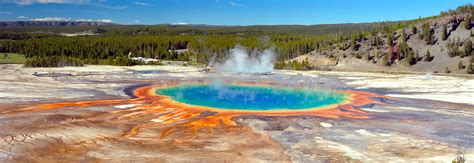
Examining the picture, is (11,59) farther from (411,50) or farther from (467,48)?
(467,48)

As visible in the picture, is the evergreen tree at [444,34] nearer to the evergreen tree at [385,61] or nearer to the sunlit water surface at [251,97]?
the evergreen tree at [385,61]

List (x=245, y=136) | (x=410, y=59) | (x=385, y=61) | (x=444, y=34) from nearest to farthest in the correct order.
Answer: (x=245, y=136)
(x=410, y=59)
(x=385, y=61)
(x=444, y=34)

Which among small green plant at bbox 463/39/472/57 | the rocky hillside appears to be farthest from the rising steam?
small green plant at bbox 463/39/472/57

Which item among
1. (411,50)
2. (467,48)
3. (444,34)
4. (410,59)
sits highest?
(444,34)

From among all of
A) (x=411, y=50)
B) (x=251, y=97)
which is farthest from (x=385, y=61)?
(x=251, y=97)

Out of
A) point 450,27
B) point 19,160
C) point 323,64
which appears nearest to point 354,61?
point 323,64

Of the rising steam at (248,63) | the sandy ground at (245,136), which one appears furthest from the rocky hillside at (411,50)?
the sandy ground at (245,136)

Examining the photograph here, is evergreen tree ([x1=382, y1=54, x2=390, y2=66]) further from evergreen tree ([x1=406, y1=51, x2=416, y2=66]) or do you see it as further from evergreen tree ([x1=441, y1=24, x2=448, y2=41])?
evergreen tree ([x1=441, y1=24, x2=448, y2=41])
